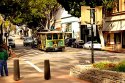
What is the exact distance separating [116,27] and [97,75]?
35.8 meters

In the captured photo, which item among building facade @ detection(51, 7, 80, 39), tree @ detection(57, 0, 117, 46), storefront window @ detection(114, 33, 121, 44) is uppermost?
tree @ detection(57, 0, 117, 46)

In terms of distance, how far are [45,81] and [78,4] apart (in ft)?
110

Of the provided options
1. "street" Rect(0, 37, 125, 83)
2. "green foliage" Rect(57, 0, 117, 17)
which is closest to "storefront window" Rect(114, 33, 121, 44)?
"green foliage" Rect(57, 0, 117, 17)

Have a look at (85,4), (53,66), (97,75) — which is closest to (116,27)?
(85,4)

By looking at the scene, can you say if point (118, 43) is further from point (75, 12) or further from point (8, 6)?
point (8, 6)

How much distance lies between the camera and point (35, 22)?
77.9 meters

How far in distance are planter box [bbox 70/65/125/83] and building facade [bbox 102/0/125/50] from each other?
30.8 m

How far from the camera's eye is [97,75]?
16.2 metres

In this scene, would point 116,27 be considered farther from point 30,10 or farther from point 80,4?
point 30,10

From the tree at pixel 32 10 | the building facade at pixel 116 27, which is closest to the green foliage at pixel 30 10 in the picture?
the tree at pixel 32 10

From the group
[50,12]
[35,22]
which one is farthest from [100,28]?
[35,22]

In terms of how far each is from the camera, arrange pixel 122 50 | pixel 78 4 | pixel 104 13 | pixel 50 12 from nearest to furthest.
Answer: pixel 122 50, pixel 78 4, pixel 104 13, pixel 50 12

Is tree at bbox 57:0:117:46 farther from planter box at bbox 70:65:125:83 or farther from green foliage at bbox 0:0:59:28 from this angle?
planter box at bbox 70:65:125:83

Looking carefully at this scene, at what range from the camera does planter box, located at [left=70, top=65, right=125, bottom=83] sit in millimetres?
14430
